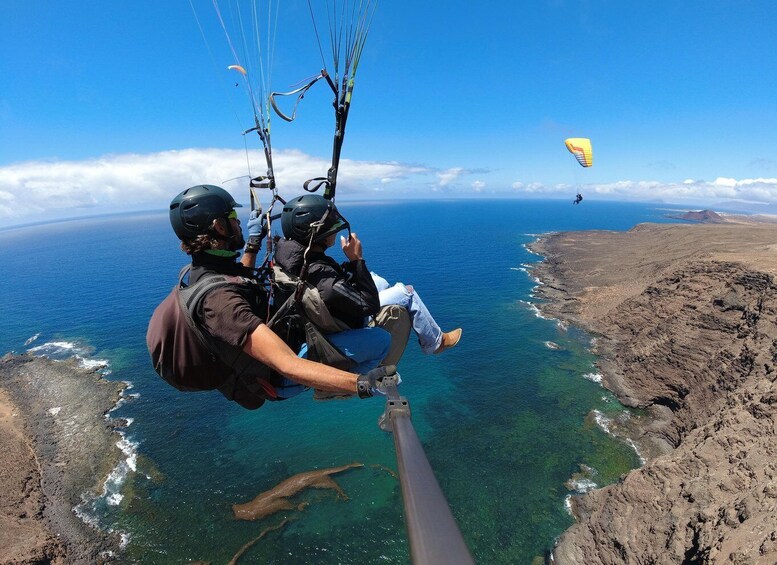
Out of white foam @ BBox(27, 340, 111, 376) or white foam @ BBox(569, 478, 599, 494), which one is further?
white foam @ BBox(27, 340, 111, 376)

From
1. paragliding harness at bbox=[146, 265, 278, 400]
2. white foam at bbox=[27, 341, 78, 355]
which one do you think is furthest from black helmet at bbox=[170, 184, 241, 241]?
white foam at bbox=[27, 341, 78, 355]

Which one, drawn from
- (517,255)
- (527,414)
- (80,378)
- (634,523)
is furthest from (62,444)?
(517,255)

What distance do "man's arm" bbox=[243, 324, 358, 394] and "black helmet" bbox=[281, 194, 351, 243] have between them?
6.76ft

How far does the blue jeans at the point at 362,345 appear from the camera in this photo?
17.2 feet

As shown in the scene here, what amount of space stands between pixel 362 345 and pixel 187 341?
2172 millimetres

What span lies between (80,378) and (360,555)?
39.2 meters

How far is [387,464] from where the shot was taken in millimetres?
29781

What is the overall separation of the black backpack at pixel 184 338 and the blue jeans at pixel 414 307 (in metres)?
2.92

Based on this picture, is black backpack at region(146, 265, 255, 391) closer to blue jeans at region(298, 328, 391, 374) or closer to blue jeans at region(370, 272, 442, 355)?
blue jeans at region(298, 328, 391, 374)

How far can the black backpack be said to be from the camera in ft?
12.9

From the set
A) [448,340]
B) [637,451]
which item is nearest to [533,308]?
[637,451]

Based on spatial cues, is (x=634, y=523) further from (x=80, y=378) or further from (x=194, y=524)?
(x=80, y=378)

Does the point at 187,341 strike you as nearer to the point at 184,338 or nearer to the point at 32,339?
the point at 184,338

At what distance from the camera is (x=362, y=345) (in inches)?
212
